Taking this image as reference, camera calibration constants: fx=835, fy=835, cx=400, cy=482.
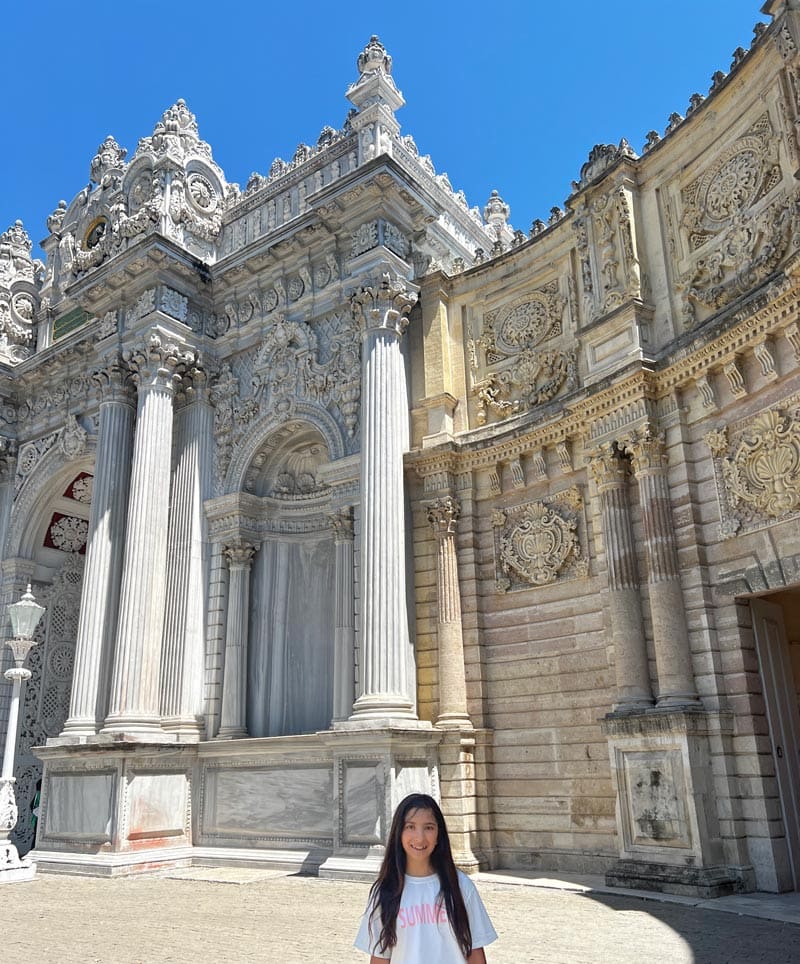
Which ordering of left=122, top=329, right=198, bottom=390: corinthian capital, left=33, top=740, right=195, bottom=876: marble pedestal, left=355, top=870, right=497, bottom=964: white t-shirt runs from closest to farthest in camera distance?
left=355, top=870, right=497, bottom=964: white t-shirt < left=33, top=740, right=195, bottom=876: marble pedestal < left=122, top=329, right=198, bottom=390: corinthian capital

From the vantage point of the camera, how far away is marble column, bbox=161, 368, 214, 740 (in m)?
17.0

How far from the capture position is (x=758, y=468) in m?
11.7

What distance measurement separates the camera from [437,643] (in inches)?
598

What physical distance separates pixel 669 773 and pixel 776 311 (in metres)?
6.42

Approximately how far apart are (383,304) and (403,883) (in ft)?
45.7

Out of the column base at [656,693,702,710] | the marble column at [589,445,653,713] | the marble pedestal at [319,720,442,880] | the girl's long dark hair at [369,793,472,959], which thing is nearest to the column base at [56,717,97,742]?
the marble pedestal at [319,720,442,880]

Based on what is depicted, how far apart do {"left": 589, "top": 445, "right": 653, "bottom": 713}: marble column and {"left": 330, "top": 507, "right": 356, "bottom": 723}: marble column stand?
5065 millimetres

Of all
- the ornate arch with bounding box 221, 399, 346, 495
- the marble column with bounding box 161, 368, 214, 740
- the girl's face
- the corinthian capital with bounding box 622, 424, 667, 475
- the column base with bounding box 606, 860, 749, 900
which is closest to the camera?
the girl's face

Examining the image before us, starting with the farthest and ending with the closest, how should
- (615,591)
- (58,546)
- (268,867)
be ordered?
(58,546)
(268,867)
(615,591)

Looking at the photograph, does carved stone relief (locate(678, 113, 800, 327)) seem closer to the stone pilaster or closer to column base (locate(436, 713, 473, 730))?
column base (locate(436, 713, 473, 730))

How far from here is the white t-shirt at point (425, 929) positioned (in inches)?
140

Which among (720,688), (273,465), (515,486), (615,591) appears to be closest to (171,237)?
(273,465)

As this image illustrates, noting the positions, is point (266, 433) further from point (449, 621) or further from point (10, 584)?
point (10, 584)

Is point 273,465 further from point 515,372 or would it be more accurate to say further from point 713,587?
point 713,587
